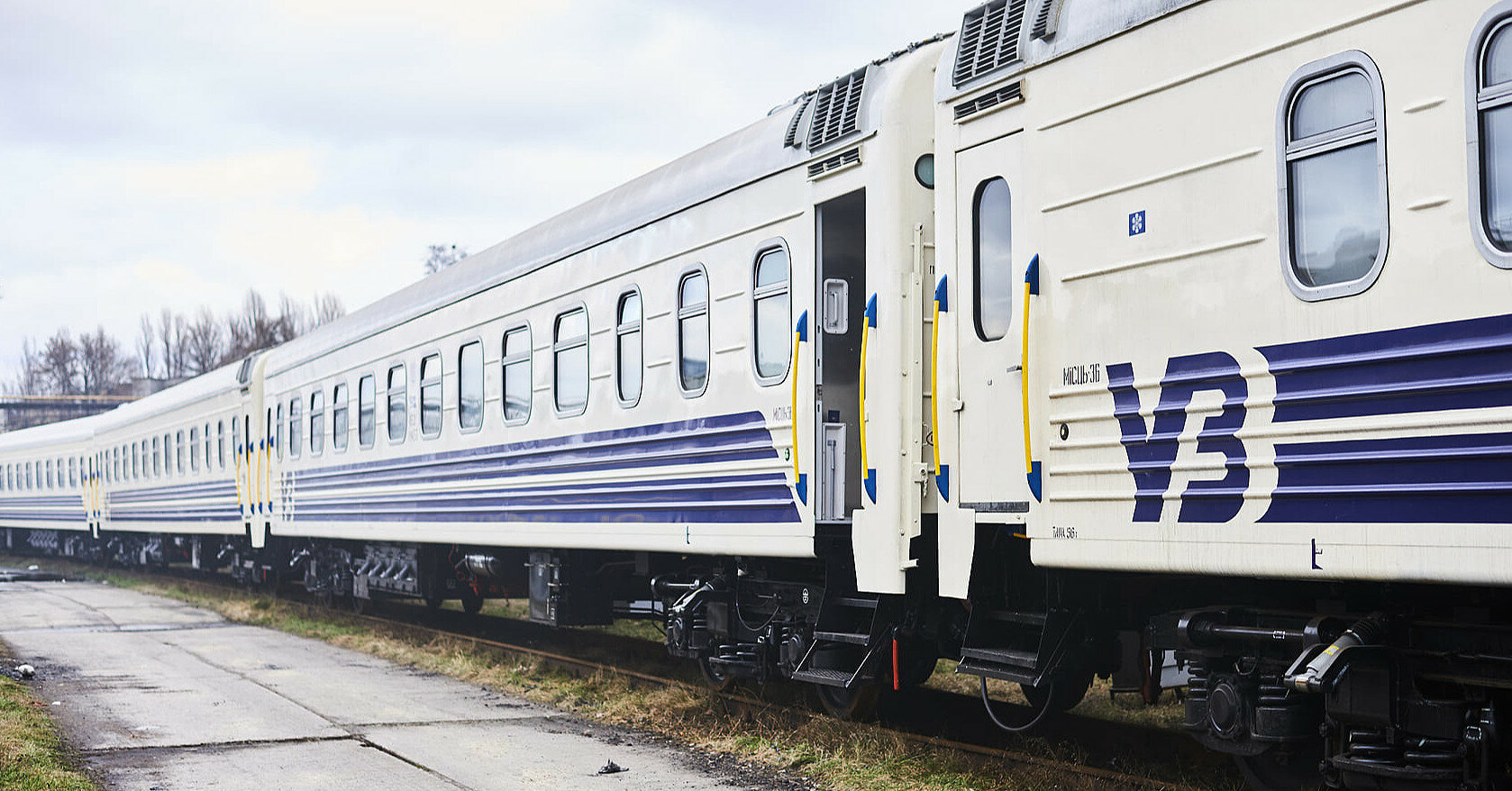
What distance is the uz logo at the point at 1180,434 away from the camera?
5.76 meters

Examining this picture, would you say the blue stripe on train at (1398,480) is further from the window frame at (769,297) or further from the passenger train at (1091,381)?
the window frame at (769,297)

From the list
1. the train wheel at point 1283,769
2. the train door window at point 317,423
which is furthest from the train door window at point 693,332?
the train door window at point 317,423

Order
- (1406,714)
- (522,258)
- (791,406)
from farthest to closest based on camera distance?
(522,258) → (791,406) → (1406,714)

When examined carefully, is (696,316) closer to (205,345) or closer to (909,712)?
(909,712)

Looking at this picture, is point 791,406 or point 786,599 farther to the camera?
point 786,599

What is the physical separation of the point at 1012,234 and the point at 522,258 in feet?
23.3

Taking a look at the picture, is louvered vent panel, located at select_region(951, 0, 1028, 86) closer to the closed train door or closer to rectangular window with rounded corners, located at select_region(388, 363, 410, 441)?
the closed train door

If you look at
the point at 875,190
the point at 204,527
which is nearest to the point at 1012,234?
the point at 875,190

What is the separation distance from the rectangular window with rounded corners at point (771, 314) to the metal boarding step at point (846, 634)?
1.46 meters

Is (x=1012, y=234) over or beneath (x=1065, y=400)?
over

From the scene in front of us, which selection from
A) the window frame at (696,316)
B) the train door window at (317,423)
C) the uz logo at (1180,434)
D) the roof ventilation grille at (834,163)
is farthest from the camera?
the train door window at (317,423)

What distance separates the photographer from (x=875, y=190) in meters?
8.30

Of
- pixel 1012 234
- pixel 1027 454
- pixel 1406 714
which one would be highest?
pixel 1012 234

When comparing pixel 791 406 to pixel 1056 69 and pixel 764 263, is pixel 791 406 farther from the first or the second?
pixel 1056 69
